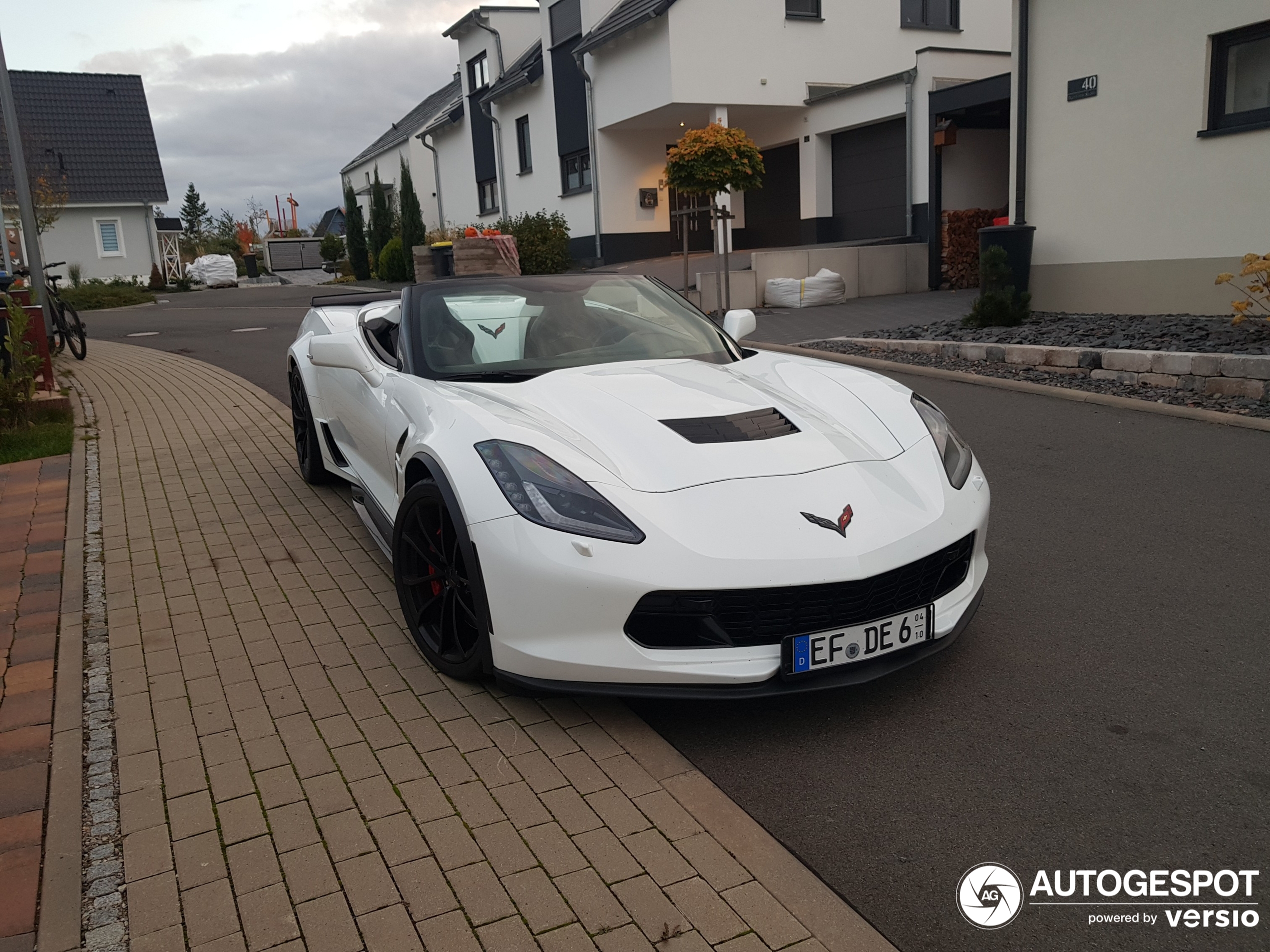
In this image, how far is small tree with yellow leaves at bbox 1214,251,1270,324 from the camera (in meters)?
9.00

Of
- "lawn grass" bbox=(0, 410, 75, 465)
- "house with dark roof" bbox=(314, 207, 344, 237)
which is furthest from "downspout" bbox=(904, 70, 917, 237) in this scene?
"house with dark roof" bbox=(314, 207, 344, 237)

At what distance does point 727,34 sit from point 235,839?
849 inches

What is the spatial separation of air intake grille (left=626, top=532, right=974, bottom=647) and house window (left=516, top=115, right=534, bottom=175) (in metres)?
27.7

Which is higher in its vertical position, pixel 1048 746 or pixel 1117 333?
pixel 1117 333

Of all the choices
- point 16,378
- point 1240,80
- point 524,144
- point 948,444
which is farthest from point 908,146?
point 948,444

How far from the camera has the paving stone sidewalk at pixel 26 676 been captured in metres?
2.49

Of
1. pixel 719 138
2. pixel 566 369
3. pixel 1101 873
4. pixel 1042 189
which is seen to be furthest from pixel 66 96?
pixel 1101 873

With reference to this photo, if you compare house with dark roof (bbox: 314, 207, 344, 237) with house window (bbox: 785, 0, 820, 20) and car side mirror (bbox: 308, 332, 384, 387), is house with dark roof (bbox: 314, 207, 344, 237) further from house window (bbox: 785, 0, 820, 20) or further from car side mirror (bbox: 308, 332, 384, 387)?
car side mirror (bbox: 308, 332, 384, 387)

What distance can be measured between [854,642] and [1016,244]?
36.1ft

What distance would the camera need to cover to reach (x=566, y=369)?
413 centimetres

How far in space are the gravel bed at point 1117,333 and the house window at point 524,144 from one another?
62.6 feet

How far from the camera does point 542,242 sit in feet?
83.4

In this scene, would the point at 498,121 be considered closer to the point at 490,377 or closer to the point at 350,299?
the point at 350,299

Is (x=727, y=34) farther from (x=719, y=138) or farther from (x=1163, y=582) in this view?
(x=1163, y=582)
